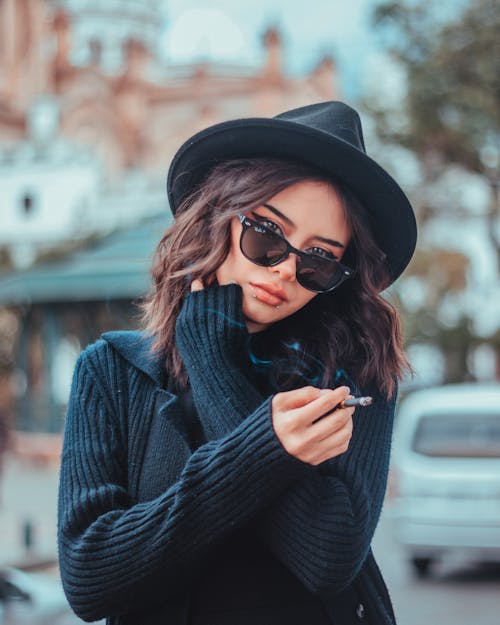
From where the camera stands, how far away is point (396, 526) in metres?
10.5

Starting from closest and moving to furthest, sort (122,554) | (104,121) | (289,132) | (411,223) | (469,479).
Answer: (122,554) < (289,132) < (411,223) < (469,479) < (104,121)

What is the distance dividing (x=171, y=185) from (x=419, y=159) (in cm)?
2192

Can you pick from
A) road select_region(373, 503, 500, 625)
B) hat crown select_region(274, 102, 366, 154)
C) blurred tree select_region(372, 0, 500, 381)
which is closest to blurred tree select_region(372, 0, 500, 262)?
blurred tree select_region(372, 0, 500, 381)

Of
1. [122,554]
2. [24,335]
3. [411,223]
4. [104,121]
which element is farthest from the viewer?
[104,121]

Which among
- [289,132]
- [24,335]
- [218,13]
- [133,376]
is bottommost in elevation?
[24,335]

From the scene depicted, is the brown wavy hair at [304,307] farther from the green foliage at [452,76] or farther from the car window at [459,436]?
the green foliage at [452,76]

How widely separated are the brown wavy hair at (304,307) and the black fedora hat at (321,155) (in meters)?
0.02

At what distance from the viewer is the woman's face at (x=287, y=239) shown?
203 centimetres

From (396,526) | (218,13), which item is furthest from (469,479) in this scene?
(218,13)

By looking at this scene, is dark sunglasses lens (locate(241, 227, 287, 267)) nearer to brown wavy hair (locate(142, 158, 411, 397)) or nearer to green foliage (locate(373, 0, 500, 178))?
brown wavy hair (locate(142, 158, 411, 397))

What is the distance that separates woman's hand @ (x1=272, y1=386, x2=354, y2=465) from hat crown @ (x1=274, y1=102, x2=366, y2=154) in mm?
493

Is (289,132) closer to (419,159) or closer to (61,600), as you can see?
(61,600)

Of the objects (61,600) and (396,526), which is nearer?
(61,600)

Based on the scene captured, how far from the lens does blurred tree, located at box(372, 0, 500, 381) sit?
854 inches
